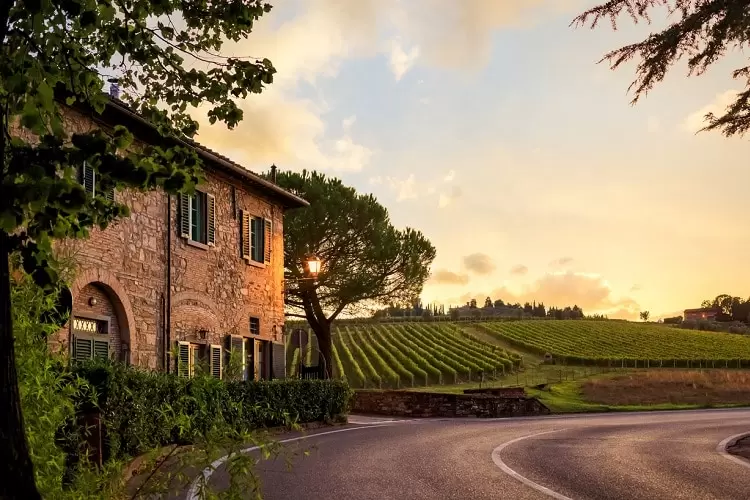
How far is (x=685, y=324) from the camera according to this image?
367 ft

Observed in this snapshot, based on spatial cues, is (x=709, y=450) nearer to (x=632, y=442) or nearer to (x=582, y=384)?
(x=632, y=442)

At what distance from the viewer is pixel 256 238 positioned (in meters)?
23.0

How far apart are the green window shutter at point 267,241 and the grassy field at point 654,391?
16550mm

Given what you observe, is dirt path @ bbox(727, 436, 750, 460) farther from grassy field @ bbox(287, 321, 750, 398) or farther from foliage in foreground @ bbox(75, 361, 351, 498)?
grassy field @ bbox(287, 321, 750, 398)

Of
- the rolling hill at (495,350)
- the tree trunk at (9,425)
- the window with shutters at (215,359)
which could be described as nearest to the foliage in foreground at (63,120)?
the tree trunk at (9,425)

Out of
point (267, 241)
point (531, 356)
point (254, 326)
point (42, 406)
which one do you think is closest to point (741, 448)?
point (42, 406)

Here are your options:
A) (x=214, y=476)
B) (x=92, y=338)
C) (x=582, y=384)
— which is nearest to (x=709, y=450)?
(x=214, y=476)

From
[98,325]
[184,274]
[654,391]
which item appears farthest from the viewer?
[654,391]

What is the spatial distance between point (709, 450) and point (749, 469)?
9.67ft

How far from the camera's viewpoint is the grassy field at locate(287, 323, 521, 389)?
53.3 metres

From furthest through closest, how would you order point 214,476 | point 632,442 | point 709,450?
point 632,442 → point 709,450 → point 214,476

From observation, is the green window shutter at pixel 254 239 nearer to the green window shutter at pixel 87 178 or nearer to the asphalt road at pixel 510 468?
the green window shutter at pixel 87 178

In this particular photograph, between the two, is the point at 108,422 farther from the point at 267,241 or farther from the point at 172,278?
the point at 267,241

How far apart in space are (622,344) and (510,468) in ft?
247
